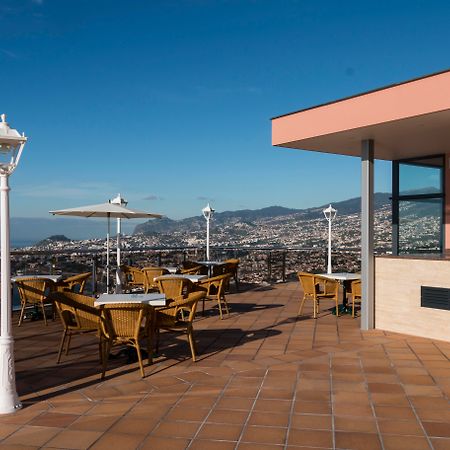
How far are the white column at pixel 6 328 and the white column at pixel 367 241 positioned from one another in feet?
14.5

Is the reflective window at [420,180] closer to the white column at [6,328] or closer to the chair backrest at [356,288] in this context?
the chair backrest at [356,288]

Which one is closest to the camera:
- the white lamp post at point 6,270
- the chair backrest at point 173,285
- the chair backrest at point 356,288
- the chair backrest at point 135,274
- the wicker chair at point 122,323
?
the white lamp post at point 6,270

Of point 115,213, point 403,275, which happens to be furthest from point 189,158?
point 403,275

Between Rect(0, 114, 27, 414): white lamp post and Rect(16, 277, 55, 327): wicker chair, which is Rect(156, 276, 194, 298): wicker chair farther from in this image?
Rect(0, 114, 27, 414): white lamp post

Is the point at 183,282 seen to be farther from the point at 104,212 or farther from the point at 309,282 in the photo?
the point at 309,282

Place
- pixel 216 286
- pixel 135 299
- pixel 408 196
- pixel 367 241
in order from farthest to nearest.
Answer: pixel 408 196
pixel 216 286
pixel 367 241
pixel 135 299

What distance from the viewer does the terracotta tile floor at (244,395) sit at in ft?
10.1

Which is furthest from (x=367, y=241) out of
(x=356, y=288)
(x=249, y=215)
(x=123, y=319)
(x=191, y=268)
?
(x=249, y=215)

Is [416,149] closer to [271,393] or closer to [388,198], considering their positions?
[388,198]

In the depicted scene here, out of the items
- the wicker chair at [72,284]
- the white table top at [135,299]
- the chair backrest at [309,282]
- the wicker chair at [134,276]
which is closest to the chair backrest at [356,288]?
the chair backrest at [309,282]

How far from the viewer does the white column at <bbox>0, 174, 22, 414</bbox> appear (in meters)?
3.52

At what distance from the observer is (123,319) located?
14.7 feet

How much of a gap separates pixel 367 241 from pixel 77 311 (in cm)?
380

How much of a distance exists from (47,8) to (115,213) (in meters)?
6.33
